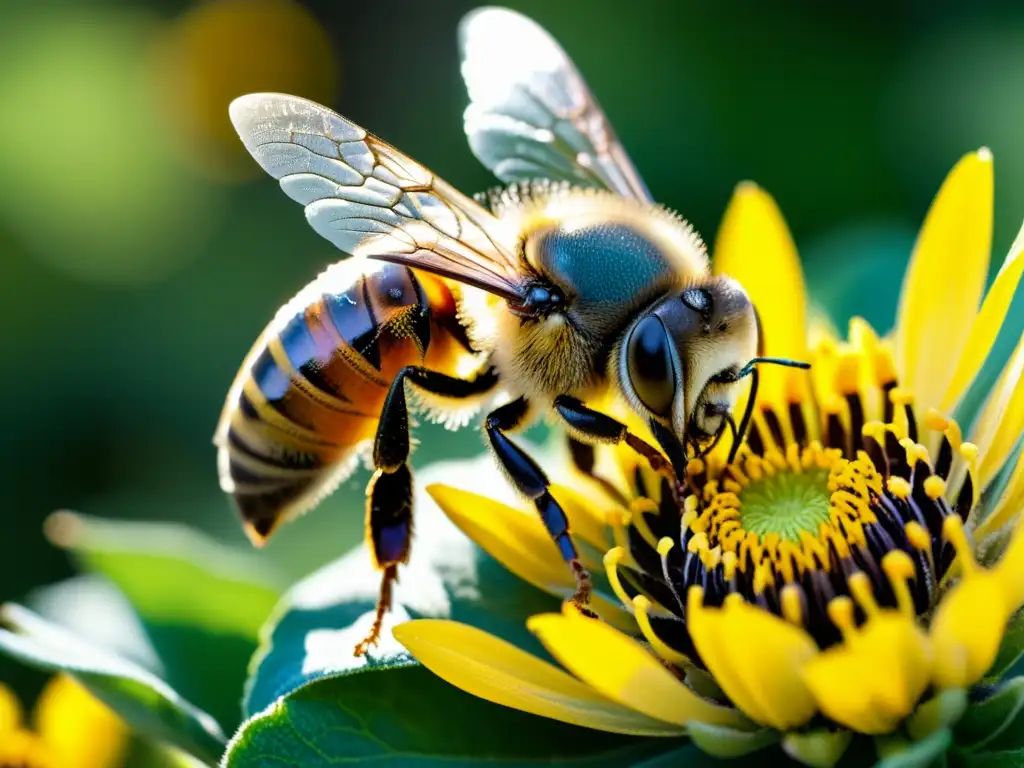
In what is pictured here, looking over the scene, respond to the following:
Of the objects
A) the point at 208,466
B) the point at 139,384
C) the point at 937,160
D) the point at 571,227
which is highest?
the point at 571,227

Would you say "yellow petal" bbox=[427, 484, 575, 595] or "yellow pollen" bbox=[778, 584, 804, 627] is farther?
"yellow petal" bbox=[427, 484, 575, 595]

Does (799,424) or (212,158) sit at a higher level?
(212,158)

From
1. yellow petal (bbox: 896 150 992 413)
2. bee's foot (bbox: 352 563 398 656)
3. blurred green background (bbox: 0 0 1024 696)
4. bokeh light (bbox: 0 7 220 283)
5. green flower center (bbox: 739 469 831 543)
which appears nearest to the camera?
green flower center (bbox: 739 469 831 543)

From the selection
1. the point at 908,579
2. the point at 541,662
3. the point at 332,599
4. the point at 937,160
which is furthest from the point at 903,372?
the point at 937,160

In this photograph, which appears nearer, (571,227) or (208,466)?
(571,227)

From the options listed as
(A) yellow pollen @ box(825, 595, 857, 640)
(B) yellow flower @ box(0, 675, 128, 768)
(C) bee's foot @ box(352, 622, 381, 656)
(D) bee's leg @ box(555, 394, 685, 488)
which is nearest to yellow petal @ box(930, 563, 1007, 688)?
(A) yellow pollen @ box(825, 595, 857, 640)

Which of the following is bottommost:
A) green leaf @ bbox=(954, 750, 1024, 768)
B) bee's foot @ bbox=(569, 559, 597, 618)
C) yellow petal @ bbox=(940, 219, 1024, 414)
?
green leaf @ bbox=(954, 750, 1024, 768)

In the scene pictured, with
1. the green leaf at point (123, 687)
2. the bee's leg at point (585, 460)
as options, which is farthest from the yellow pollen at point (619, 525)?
the green leaf at point (123, 687)

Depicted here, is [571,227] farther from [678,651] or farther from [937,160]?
[937,160]

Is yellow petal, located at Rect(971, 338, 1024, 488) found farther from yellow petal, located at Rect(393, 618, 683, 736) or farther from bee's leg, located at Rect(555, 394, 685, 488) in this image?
yellow petal, located at Rect(393, 618, 683, 736)
